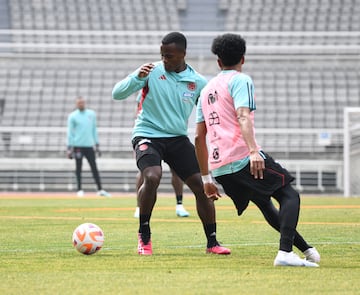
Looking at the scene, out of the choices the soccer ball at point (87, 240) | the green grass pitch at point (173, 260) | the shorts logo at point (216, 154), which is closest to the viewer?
the green grass pitch at point (173, 260)

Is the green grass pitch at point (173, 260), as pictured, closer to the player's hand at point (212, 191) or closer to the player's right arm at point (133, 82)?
the player's hand at point (212, 191)

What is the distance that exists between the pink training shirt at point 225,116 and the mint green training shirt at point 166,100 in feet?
4.00

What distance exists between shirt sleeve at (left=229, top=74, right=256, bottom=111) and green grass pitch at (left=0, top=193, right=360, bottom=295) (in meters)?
1.19

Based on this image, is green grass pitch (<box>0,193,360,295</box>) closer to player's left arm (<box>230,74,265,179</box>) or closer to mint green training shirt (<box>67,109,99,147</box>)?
player's left arm (<box>230,74,265,179</box>)

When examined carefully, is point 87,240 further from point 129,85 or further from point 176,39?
point 176,39

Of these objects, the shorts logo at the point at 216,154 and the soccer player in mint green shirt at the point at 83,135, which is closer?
the shorts logo at the point at 216,154

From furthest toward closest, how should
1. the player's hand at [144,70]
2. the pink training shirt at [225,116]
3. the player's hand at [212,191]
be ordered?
the player's hand at [144,70] → the player's hand at [212,191] → the pink training shirt at [225,116]

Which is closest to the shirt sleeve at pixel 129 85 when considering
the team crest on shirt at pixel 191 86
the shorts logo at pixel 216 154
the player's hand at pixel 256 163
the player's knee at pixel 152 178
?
the team crest on shirt at pixel 191 86

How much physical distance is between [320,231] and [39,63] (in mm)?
22991

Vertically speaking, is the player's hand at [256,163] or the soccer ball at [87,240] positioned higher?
the player's hand at [256,163]

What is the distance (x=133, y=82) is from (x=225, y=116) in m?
1.27

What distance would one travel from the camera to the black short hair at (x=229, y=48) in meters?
6.89

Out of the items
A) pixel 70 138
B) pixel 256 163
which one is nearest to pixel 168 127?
pixel 256 163

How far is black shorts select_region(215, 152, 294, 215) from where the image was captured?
679 centimetres
